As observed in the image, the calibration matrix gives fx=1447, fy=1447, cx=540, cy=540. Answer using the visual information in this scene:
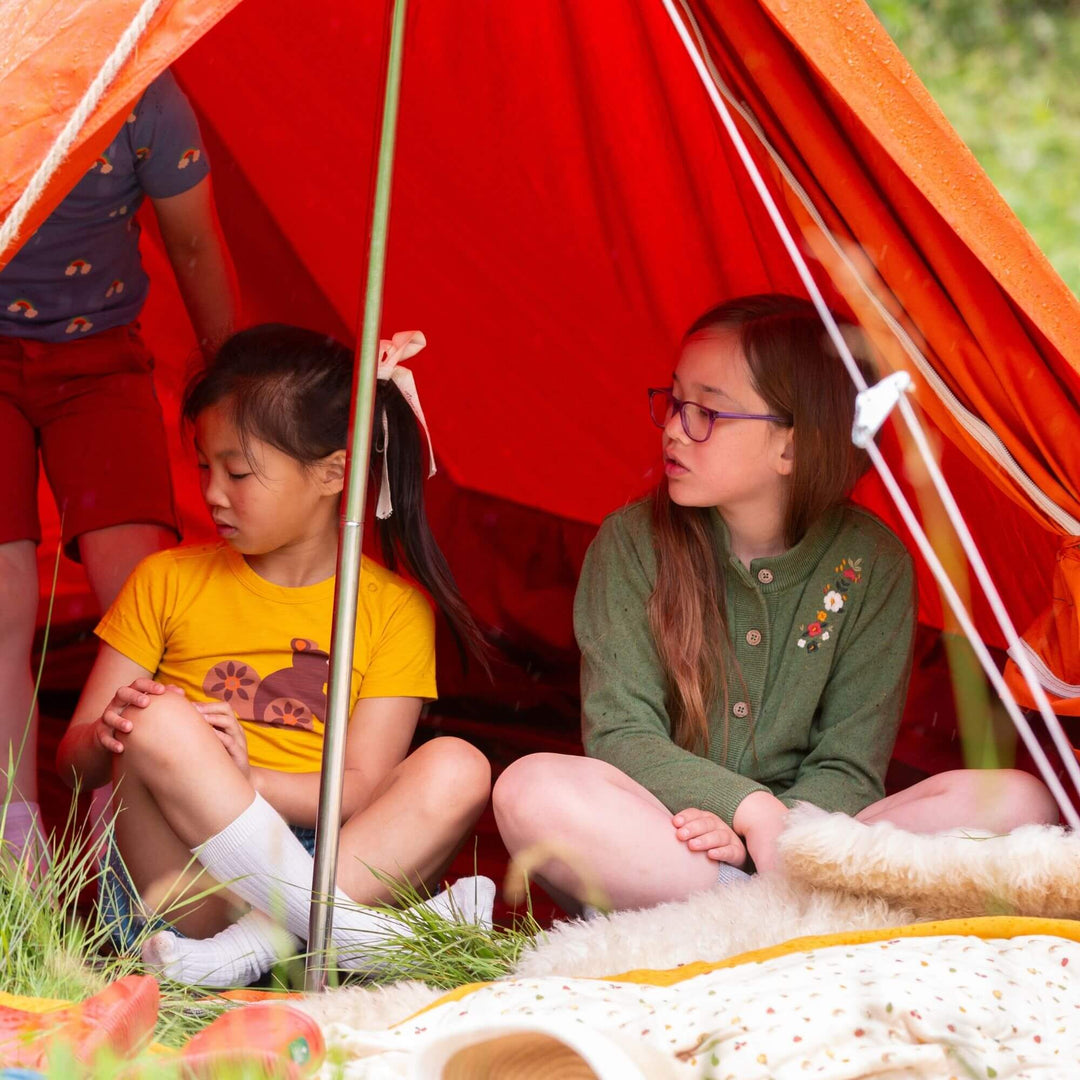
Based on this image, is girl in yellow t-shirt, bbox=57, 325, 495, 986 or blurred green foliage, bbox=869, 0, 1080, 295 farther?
blurred green foliage, bbox=869, 0, 1080, 295

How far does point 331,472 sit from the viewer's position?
183cm

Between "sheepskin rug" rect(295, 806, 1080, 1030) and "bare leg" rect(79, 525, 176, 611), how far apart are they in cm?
86

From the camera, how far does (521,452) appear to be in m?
2.71

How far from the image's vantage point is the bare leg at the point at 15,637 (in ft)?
6.22

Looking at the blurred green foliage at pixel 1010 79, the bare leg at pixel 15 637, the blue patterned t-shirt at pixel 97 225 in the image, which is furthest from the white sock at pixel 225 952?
the blurred green foliage at pixel 1010 79

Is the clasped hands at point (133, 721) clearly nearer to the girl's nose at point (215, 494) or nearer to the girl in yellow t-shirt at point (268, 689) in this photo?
the girl in yellow t-shirt at point (268, 689)

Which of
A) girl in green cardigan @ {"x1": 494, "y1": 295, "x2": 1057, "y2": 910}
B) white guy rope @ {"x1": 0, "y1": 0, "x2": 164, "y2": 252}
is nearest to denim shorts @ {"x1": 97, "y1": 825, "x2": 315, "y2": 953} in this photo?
girl in green cardigan @ {"x1": 494, "y1": 295, "x2": 1057, "y2": 910}

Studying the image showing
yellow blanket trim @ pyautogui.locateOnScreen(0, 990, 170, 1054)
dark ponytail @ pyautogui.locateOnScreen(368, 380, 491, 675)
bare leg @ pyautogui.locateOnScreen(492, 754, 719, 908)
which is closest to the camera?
yellow blanket trim @ pyautogui.locateOnScreen(0, 990, 170, 1054)

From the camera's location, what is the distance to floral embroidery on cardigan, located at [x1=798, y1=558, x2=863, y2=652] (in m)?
1.79

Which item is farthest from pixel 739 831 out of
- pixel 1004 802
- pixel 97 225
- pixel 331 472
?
pixel 97 225

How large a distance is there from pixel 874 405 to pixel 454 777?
0.65 meters

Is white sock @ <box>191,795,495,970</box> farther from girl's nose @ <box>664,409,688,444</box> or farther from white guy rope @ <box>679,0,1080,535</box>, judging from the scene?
white guy rope @ <box>679,0,1080,535</box>

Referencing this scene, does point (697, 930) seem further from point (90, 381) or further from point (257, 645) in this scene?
point (90, 381)

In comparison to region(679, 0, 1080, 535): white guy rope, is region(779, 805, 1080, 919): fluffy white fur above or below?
below
